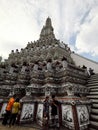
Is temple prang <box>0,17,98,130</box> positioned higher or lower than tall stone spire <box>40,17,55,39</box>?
lower

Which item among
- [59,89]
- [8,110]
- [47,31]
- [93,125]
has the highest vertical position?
[47,31]

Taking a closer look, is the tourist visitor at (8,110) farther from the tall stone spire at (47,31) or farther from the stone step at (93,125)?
the tall stone spire at (47,31)

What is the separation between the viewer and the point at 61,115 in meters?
7.53

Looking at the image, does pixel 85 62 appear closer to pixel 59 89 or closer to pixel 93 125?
pixel 59 89

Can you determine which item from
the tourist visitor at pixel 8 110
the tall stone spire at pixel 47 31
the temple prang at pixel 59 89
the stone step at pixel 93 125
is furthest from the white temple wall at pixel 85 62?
the tall stone spire at pixel 47 31

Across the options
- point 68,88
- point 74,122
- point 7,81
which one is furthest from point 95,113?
point 7,81

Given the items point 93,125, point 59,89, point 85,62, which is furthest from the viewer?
point 85,62

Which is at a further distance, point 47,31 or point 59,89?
point 47,31

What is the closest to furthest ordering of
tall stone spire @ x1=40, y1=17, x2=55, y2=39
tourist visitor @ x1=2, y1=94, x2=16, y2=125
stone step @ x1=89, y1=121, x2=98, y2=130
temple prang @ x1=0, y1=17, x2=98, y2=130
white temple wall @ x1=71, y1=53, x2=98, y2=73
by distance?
stone step @ x1=89, y1=121, x2=98, y2=130
temple prang @ x1=0, y1=17, x2=98, y2=130
tourist visitor @ x1=2, y1=94, x2=16, y2=125
white temple wall @ x1=71, y1=53, x2=98, y2=73
tall stone spire @ x1=40, y1=17, x2=55, y2=39

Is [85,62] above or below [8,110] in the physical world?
above

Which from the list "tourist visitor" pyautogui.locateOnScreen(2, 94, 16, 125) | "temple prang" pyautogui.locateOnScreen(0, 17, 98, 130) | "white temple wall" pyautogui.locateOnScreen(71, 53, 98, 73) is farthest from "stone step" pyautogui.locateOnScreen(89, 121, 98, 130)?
"white temple wall" pyautogui.locateOnScreen(71, 53, 98, 73)

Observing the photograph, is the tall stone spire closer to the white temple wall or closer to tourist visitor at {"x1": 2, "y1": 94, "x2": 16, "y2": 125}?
the white temple wall

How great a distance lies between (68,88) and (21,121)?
4.54m

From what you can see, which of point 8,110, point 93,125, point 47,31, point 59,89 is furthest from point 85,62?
point 47,31
